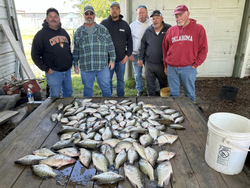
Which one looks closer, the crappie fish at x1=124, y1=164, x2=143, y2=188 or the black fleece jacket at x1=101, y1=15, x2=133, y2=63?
the crappie fish at x1=124, y1=164, x2=143, y2=188

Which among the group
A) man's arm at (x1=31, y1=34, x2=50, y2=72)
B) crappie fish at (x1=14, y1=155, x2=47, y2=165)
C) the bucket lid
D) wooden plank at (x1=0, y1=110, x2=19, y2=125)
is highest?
man's arm at (x1=31, y1=34, x2=50, y2=72)

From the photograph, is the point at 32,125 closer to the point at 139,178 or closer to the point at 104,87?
the point at 139,178

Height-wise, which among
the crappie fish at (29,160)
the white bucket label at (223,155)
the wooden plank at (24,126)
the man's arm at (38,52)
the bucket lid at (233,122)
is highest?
the man's arm at (38,52)

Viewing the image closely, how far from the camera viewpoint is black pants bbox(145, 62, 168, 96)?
3864mm

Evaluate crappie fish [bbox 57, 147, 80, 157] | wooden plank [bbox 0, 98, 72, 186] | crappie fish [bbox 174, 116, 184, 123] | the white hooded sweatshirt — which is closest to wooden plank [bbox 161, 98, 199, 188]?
crappie fish [bbox 174, 116, 184, 123]

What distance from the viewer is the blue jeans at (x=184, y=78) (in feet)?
10.1

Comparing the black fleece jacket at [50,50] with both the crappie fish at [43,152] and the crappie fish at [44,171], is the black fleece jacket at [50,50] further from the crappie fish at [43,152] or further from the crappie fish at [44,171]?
the crappie fish at [44,171]

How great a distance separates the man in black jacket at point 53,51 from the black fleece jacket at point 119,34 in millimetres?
862

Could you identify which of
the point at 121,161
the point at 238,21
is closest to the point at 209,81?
the point at 238,21

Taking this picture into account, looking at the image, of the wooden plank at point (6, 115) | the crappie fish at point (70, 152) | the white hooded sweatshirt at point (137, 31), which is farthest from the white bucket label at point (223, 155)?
the wooden plank at point (6, 115)

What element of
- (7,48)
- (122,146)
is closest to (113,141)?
(122,146)

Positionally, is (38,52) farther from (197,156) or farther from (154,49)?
(197,156)

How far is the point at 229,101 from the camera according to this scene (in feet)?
15.1

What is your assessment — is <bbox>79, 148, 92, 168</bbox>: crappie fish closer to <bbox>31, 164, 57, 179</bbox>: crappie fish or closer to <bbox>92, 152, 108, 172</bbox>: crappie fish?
<bbox>92, 152, 108, 172</bbox>: crappie fish
